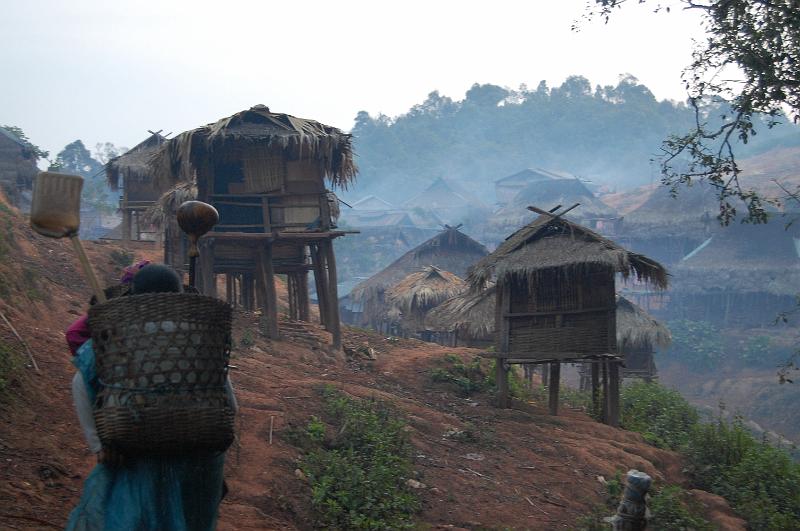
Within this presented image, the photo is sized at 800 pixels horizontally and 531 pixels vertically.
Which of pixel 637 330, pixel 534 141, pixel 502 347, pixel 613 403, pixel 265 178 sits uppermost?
pixel 534 141

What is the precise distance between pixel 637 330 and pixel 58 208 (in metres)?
21.3

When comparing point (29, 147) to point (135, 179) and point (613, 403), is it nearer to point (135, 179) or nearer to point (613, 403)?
point (135, 179)

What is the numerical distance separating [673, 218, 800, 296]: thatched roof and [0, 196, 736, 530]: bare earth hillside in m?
22.5

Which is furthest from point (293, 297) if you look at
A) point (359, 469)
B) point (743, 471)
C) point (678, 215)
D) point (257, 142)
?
point (678, 215)

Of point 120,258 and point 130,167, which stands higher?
point 130,167

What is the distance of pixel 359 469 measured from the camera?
24.6 ft

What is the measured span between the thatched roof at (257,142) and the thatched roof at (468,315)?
4080 millimetres

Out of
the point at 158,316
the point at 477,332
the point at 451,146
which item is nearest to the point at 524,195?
the point at 451,146

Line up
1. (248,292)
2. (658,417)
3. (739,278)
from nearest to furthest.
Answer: (658,417)
(248,292)
(739,278)

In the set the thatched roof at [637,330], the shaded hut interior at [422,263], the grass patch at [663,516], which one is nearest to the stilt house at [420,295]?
the shaded hut interior at [422,263]

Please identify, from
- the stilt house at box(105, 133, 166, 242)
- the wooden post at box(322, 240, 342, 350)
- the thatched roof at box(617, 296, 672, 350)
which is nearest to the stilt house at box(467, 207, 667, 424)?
the wooden post at box(322, 240, 342, 350)

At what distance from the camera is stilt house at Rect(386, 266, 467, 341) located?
26578 mm

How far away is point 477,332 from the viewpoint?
2155 cm

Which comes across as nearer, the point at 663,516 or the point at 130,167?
the point at 663,516
